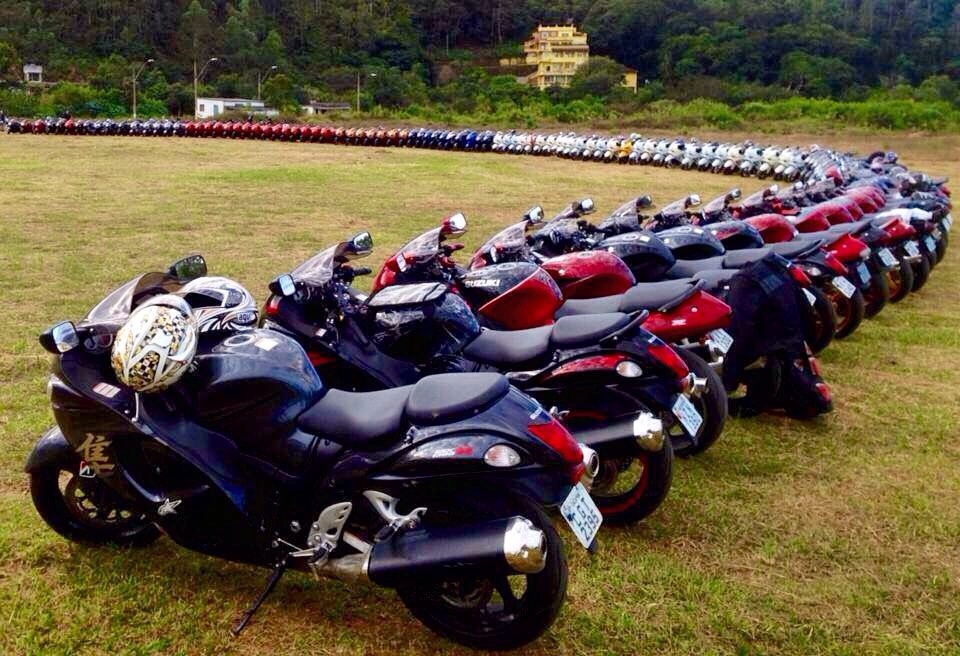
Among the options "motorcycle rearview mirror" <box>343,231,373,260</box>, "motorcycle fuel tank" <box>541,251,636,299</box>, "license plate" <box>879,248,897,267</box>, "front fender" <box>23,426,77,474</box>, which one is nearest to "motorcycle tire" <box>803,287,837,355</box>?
"motorcycle fuel tank" <box>541,251,636,299</box>

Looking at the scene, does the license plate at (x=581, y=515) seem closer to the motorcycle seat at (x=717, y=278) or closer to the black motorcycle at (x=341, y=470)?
the black motorcycle at (x=341, y=470)

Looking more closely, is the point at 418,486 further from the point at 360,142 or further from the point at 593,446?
the point at 360,142

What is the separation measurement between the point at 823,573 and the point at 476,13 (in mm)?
92156

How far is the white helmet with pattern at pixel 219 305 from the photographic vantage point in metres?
3.39

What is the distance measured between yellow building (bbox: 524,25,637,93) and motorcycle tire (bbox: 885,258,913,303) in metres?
65.5

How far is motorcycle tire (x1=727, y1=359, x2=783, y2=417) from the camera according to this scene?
5.18 metres

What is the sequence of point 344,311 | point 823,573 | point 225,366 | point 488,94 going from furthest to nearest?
1. point 488,94
2. point 344,311
3. point 823,573
4. point 225,366

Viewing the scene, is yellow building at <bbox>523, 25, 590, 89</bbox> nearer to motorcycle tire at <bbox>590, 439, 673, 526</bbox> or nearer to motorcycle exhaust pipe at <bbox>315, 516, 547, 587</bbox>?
motorcycle tire at <bbox>590, 439, 673, 526</bbox>

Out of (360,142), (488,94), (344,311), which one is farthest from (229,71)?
(344,311)

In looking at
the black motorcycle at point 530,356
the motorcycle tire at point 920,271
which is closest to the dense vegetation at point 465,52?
the motorcycle tire at point 920,271

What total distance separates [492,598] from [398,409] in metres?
0.76

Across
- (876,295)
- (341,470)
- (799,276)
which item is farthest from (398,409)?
(876,295)

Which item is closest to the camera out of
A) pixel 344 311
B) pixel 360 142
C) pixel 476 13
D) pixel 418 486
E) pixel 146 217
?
pixel 418 486

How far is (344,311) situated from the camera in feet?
14.4
